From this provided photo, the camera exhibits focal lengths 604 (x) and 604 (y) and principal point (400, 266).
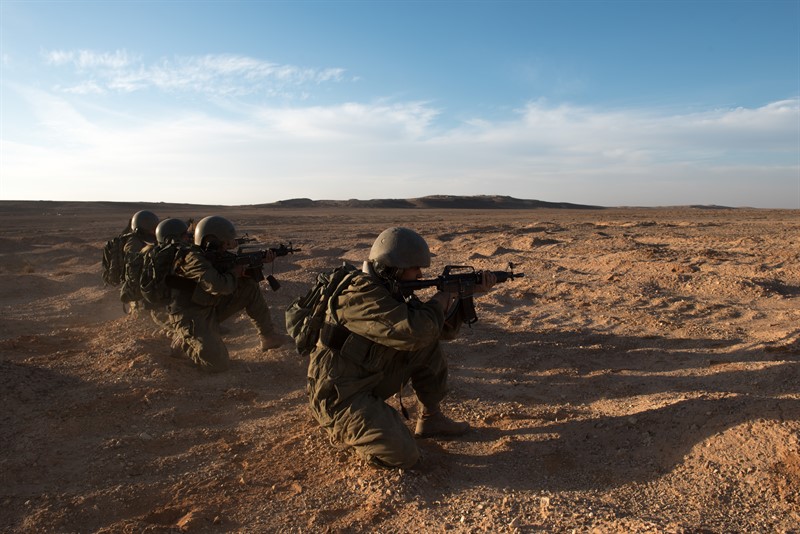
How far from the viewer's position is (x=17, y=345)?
20.4 ft

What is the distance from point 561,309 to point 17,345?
19.8 ft

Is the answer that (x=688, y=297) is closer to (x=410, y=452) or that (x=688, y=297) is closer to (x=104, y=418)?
(x=410, y=452)

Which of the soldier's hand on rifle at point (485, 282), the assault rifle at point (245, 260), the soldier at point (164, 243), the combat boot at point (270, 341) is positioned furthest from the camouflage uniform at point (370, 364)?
the soldier at point (164, 243)

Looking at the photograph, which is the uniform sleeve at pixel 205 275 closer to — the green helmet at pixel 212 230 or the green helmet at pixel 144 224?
the green helmet at pixel 212 230

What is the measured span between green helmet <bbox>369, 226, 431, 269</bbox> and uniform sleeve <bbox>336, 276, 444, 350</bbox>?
0.20 meters

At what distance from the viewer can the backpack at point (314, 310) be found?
3637 millimetres

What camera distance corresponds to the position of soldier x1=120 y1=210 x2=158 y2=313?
6.63 metres

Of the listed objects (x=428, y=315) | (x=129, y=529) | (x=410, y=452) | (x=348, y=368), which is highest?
(x=428, y=315)

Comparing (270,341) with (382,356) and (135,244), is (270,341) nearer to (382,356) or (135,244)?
(382,356)

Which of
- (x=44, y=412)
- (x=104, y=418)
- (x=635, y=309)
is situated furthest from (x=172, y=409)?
(x=635, y=309)

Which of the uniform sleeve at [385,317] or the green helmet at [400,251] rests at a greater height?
the green helmet at [400,251]

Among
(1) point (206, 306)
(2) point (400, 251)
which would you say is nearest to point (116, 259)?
(1) point (206, 306)

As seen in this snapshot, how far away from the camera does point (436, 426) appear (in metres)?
3.82

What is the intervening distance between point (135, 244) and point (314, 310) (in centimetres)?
514
